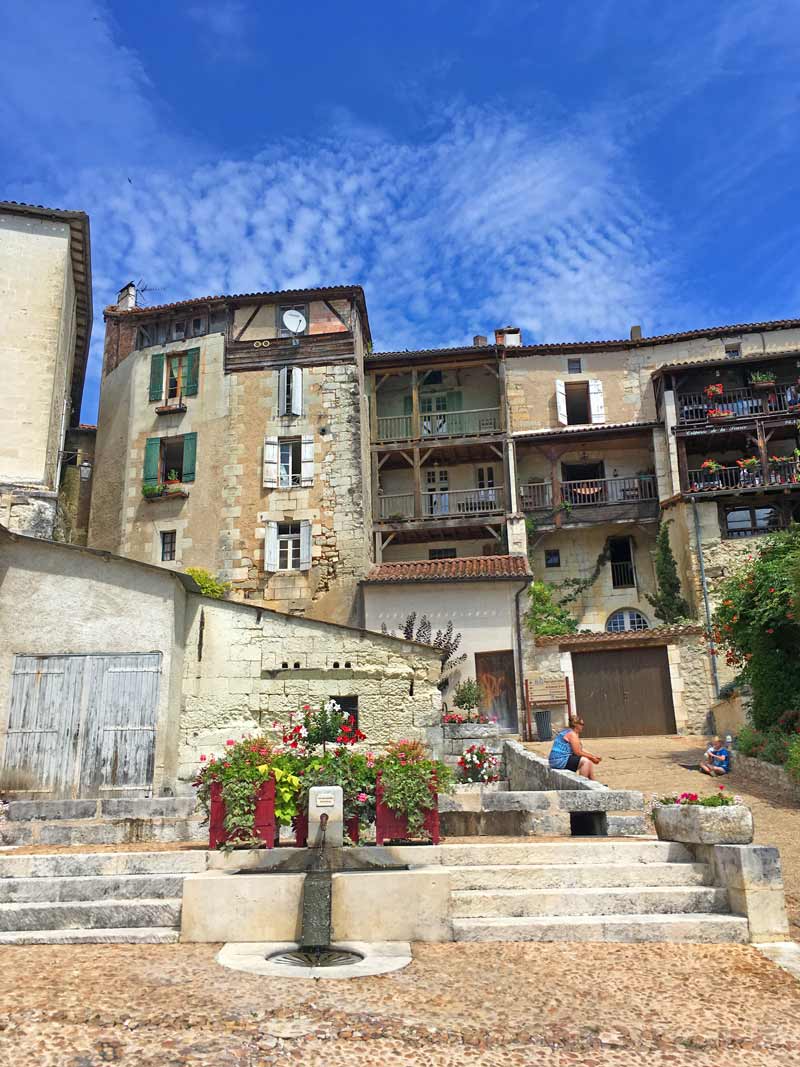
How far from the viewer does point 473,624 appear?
21719 millimetres

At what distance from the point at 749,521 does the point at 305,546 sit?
14938mm

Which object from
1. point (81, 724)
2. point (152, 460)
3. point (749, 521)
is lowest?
point (81, 724)

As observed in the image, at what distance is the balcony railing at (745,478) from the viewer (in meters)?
25.8

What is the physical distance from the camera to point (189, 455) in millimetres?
25719

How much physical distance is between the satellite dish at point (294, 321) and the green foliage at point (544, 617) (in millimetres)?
11062

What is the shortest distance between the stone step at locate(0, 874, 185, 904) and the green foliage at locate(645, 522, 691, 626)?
2068 centimetres

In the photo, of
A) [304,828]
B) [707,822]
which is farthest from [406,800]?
[707,822]

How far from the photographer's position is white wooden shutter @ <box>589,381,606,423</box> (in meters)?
28.5

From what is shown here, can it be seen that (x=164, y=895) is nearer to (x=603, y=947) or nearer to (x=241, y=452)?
(x=603, y=947)

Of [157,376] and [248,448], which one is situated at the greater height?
[157,376]

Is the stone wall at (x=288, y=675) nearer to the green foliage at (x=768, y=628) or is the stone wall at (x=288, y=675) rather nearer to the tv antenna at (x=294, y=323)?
the green foliage at (x=768, y=628)

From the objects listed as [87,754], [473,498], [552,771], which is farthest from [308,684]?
[473,498]

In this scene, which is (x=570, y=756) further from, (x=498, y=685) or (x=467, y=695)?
(x=498, y=685)

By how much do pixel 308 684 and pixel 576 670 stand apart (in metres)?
10.6
